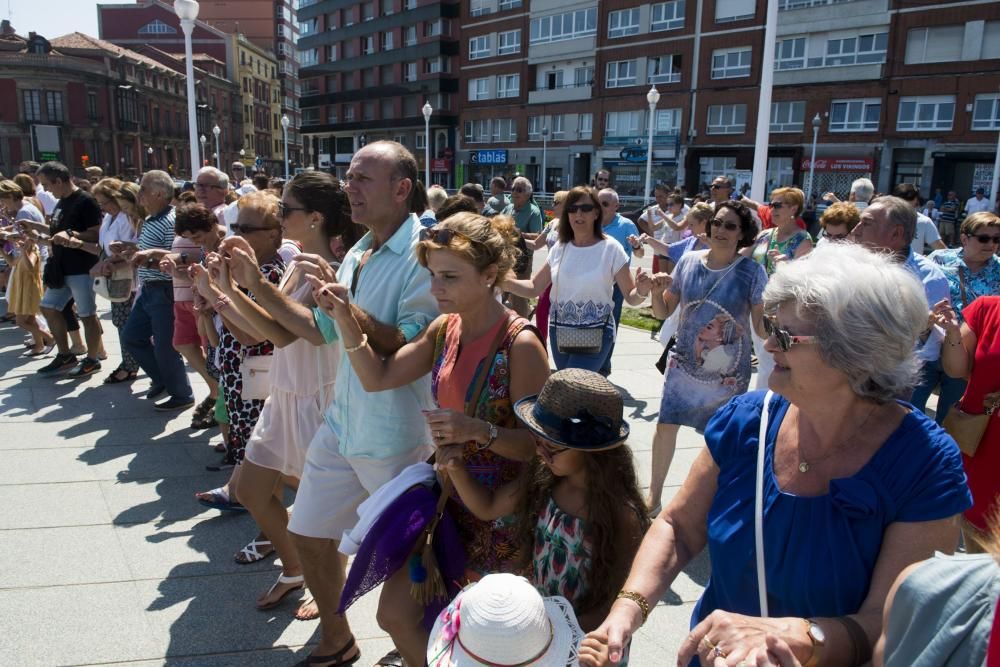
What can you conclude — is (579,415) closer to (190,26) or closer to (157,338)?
(157,338)

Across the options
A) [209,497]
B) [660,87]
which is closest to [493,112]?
[660,87]

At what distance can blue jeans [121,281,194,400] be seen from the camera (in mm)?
6551

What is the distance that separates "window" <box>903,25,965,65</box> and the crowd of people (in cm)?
3685

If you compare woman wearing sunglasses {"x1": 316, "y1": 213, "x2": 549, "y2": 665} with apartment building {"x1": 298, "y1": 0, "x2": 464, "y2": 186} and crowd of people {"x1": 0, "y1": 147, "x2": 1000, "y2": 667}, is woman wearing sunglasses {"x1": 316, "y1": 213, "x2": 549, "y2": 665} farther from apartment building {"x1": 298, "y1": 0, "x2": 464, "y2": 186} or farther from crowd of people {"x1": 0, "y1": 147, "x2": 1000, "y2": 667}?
apartment building {"x1": 298, "y1": 0, "x2": 464, "y2": 186}

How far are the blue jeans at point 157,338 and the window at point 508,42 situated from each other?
49657 millimetres

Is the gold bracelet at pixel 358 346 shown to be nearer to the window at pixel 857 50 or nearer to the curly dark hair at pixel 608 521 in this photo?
the curly dark hair at pixel 608 521

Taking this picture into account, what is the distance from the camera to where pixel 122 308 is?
25.0 feet

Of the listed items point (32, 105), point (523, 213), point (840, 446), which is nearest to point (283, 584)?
point (840, 446)

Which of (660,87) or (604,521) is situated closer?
(604,521)

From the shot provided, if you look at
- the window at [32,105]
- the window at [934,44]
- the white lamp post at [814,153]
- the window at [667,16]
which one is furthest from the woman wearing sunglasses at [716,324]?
the window at [32,105]

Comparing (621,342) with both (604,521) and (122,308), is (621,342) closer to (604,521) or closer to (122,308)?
(122,308)

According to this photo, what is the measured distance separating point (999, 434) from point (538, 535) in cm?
229

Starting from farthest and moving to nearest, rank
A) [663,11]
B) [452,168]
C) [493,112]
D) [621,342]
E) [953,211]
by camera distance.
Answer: [452,168] → [493,112] → [663,11] → [953,211] → [621,342]

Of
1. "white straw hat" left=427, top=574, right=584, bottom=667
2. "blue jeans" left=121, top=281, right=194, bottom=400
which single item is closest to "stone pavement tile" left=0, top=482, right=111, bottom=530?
"blue jeans" left=121, top=281, right=194, bottom=400
